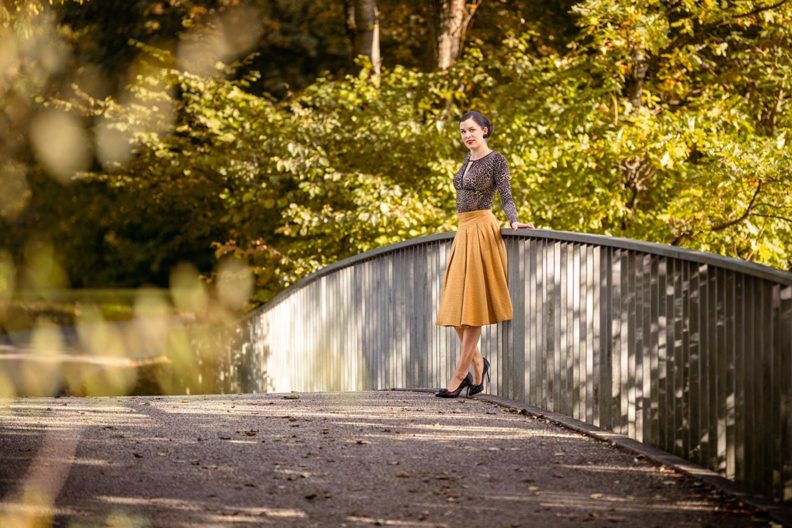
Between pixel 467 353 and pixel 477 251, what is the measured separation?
701mm

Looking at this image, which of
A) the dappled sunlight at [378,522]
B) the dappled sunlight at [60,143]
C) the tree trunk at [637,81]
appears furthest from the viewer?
the dappled sunlight at [60,143]

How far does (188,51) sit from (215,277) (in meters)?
5.38

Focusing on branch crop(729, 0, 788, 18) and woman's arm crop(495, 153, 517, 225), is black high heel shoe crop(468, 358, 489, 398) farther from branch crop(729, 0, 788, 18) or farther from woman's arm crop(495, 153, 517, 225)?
branch crop(729, 0, 788, 18)

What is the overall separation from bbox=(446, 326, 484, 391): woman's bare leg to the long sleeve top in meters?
0.80

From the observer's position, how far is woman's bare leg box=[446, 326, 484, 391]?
8250mm

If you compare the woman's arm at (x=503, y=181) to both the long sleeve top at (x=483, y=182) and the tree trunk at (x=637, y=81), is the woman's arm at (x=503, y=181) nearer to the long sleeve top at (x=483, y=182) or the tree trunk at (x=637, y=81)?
the long sleeve top at (x=483, y=182)

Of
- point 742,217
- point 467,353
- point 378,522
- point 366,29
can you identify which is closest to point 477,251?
point 467,353

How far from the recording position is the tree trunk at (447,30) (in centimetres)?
1906

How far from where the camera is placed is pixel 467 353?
8320 mm

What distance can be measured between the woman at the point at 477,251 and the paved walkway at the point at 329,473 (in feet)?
2.53

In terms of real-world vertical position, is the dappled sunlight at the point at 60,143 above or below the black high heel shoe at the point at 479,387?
above

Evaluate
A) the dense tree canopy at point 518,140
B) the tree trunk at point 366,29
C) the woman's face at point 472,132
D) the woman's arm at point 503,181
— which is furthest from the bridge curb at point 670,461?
the tree trunk at point 366,29

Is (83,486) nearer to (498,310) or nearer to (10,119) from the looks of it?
(498,310)

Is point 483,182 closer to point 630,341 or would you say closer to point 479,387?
point 479,387
